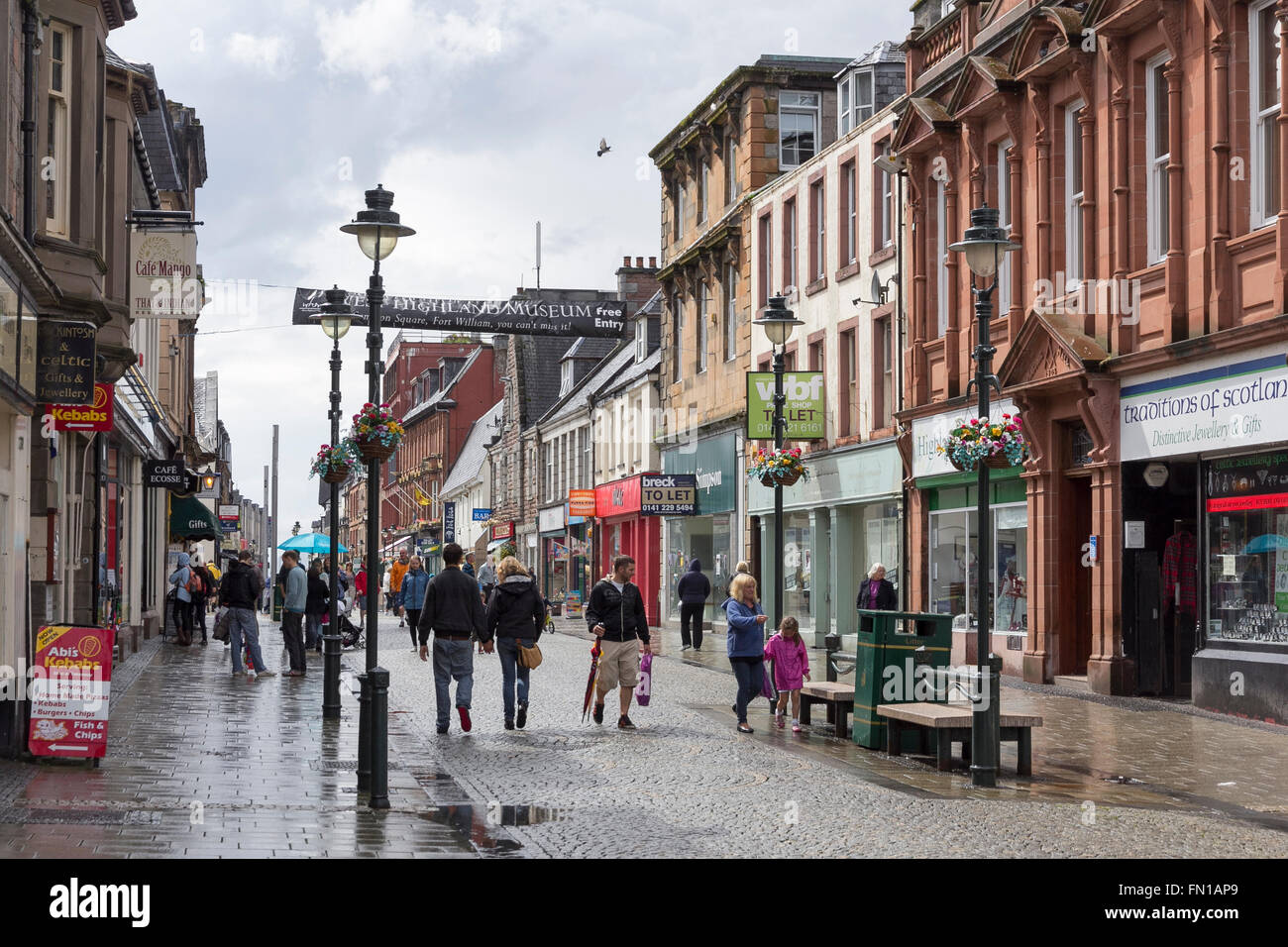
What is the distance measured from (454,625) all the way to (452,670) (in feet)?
1.63

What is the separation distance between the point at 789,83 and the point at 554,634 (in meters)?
14.6

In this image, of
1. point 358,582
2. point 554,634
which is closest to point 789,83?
point 554,634

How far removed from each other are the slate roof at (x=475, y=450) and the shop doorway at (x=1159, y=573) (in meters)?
60.5

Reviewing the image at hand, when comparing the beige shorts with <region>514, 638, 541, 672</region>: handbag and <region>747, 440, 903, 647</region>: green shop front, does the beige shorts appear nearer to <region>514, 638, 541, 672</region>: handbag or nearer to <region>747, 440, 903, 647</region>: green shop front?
<region>514, 638, 541, 672</region>: handbag

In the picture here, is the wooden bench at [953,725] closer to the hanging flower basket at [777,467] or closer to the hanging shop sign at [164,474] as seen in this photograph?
the hanging flower basket at [777,467]

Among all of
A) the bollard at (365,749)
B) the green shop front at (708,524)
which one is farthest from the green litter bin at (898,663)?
the green shop front at (708,524)

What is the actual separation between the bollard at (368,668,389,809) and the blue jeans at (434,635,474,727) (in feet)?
15.1

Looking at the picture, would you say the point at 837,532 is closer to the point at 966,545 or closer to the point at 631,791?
the point at 966,545

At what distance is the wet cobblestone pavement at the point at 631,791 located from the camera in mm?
9727

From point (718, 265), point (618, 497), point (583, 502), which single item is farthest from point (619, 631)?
point (583, 502)
